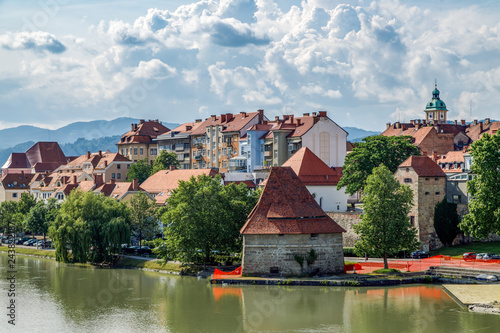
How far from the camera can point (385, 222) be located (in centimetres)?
5291

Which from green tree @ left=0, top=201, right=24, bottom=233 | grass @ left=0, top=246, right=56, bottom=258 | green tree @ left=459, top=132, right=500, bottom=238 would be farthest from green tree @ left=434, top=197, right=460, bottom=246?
green tree @ left=0, top=201, right=24, bottom=233

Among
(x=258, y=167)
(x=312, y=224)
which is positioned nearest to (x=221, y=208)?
(x=312, y=224)

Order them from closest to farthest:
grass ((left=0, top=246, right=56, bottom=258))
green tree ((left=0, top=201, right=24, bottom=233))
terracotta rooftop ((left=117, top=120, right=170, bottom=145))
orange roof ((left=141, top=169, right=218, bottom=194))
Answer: grass ((left=0, top=246, right=56, bottom=258)) < orange roof ((left=141, top=169, right=218, bottom=194)) < green tree ((left=0, top=201, right=24, bottom=233)) < terracotta rooftop ((left=117, top=120, right=170, bottom=145))

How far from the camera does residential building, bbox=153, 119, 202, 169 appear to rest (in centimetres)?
11094

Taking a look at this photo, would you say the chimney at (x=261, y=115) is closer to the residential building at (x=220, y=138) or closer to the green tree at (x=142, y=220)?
the residential building at (x=220, y=138)

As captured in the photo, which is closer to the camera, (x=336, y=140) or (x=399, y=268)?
Answer: (x=399, y=268)

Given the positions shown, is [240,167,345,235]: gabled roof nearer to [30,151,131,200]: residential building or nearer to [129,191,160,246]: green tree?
[129,191,160,246]: green tree

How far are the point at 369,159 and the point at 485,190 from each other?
21513 mm

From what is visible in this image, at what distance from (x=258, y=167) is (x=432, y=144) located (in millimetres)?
33084

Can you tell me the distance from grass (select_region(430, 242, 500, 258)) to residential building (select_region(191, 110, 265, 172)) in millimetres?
40905

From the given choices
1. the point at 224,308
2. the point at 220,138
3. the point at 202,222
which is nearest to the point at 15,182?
the point at 220,138

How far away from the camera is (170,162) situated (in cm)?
10462

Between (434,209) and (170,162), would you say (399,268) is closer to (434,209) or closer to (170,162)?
(434,209)

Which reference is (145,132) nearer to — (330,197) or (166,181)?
(166,181)
